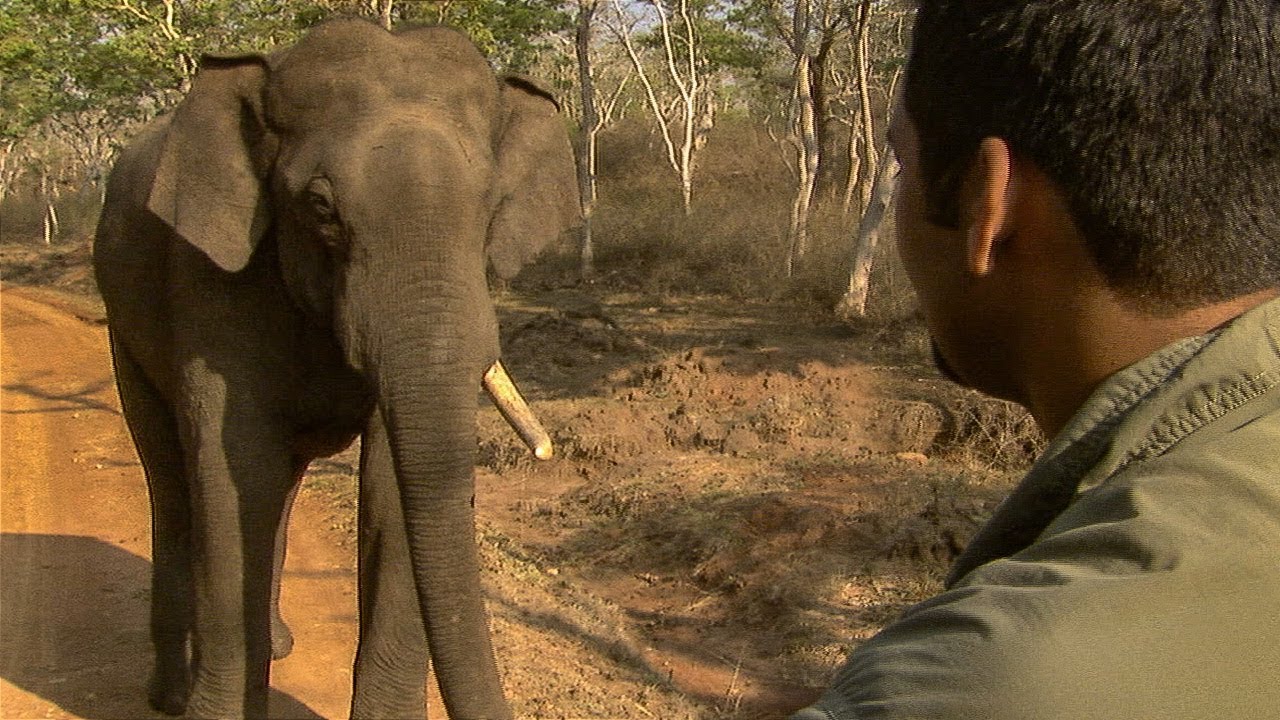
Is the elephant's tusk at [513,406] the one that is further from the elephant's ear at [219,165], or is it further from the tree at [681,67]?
the tree at [681,67]

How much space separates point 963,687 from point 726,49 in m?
26.6

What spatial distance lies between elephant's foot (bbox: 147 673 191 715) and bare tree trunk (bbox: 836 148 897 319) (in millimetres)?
7463

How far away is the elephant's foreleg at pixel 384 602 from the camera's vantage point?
4.40 m

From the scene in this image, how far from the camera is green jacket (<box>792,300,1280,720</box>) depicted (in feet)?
2.76

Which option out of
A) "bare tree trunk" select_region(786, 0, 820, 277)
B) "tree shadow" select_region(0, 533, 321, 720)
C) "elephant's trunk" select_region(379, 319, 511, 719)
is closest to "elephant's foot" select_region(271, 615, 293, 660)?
"tree shadow" select_region(0, 533, 321, 720)

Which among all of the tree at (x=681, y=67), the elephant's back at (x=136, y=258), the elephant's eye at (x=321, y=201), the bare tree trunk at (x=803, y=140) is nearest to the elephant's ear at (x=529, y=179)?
the elephant's eye at (x=321, y=201)

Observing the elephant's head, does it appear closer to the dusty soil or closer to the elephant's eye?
the elephant's eye

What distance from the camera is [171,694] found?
17.4 ft

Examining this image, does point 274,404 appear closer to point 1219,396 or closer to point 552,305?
point 1219,396

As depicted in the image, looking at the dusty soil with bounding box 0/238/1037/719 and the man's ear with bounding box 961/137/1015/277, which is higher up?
the man's ear with bounding box 961/137/1015/277

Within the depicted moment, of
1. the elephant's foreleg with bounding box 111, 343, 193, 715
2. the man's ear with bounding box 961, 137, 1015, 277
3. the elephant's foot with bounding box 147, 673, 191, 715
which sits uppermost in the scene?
the man's ear with bounding box 961, 137, 1015, 277

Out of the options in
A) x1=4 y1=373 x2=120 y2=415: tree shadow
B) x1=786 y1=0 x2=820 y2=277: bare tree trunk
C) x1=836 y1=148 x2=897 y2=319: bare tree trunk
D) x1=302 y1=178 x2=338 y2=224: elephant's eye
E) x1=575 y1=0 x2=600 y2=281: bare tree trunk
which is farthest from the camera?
x1=575 y1=0 x2=600 y2=281: bare tree trunk

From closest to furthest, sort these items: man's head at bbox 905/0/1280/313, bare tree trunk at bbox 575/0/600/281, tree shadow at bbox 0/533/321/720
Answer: man's head at bbox 905/0/1280/313 < tree shadow at bbox 0/533/321/720 < bare tree trunk at bbox 575/0/600/281

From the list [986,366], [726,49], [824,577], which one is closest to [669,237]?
[726,49]
